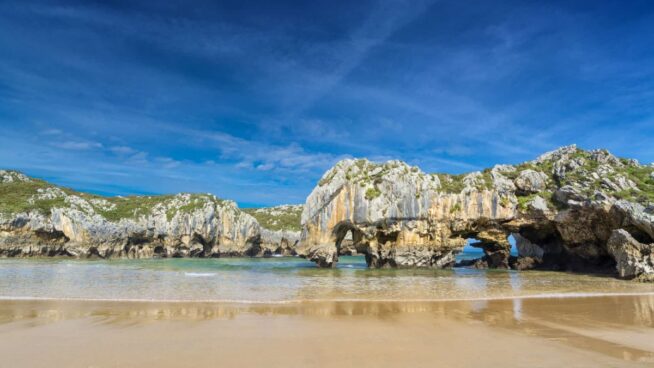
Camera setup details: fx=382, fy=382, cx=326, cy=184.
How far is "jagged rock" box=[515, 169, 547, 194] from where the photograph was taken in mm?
39500

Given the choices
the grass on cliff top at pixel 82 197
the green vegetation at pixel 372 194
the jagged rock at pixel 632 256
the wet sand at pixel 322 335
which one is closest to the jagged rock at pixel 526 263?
the jagged rock at pixel 632 256

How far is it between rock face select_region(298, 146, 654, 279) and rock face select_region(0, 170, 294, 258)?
46909mm

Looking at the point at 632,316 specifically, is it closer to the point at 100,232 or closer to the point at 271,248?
the point at 100,232

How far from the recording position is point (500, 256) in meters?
42.7

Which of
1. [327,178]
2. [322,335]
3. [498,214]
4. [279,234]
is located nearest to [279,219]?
[279,234]

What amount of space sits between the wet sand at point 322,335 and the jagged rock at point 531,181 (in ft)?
90.6

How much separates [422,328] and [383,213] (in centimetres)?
2988

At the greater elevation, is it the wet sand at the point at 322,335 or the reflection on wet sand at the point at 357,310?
the wet sand at the point at 322,335

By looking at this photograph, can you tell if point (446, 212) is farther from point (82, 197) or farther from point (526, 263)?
point (82, 197)

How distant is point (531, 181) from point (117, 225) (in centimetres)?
6895

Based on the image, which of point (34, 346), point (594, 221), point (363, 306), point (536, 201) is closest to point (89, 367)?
point (34, 346)

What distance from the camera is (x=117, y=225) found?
71.7 metres

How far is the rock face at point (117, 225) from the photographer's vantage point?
208ft

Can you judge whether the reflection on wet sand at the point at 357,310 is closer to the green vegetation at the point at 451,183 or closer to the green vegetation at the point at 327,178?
the green vegetation at the point at 451,183
